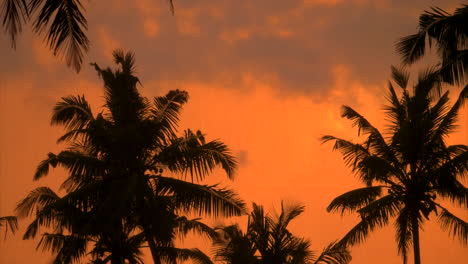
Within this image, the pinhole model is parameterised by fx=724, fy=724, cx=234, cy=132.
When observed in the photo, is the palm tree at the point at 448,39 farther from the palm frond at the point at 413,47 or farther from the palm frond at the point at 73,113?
the palm frond at the point at 73,113

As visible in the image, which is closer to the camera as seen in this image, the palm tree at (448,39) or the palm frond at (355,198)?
the palm tree at (448,39)

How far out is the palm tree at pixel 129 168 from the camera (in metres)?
19.3

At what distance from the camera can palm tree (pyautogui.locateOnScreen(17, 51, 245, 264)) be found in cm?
1927

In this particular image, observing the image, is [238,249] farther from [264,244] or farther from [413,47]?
[413,47]

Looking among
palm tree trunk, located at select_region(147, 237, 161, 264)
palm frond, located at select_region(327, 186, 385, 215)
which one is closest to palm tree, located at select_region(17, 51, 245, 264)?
palm tree trunk, located at select_region(147, 237, 161, 264)

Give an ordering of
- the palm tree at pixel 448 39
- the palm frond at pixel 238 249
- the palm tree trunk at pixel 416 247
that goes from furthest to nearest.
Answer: the palm tree trunk at pixel 416 247 → the palm frond at pixel 238 249 → the palm tree at pixel 448 39

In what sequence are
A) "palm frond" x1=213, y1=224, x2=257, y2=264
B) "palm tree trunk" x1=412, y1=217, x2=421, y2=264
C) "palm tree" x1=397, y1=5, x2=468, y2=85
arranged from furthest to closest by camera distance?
"palm tree trunk" x1=412, y1=217, x2=421, y2=264, "palm frond" x1=213, y1=224, x2=257, y2=264, "palm tree" x1=397, y1=5, x2=468, y2=85

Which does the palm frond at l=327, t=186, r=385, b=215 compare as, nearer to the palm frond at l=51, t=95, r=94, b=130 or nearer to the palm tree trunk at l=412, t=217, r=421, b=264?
the palm tree trunk at l=412, t=217, r=421, b=264

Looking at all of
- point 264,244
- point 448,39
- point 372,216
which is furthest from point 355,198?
point 448,39

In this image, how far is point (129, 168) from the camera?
20.1 metres

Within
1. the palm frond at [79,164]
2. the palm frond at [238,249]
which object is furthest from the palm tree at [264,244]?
the palm frond at [79,164]

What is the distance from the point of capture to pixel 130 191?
1859cm

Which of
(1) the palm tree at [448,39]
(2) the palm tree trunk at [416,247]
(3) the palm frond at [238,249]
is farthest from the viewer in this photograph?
(2) the palm tree trunk at [416,247]

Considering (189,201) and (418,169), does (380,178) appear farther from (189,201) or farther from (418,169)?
(189,201)
